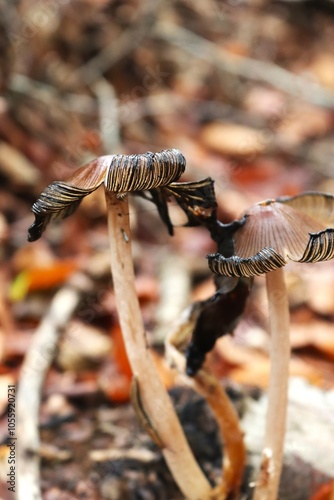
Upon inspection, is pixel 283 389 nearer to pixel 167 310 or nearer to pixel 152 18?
pixel 167 310

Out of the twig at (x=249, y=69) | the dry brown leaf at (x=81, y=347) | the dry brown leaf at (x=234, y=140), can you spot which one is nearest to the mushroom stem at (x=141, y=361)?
the dry brown leaf at (x=81, y=347)

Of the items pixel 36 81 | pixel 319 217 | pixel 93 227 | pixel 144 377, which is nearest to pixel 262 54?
pixel 36 81

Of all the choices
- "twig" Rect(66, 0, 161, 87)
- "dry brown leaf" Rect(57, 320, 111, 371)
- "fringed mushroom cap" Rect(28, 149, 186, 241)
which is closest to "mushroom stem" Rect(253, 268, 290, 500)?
"fringed mushroom cap" Rect(28, 149, 186, 241)

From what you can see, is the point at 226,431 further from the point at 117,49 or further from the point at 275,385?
the point at 117,49

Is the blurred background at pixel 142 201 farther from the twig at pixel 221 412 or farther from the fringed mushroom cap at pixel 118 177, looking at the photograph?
the fringed mushroom cap at pixel 118 177

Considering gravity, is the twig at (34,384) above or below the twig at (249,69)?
below

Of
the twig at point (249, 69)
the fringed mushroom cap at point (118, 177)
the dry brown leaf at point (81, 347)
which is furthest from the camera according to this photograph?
the twig at point (249, 69)

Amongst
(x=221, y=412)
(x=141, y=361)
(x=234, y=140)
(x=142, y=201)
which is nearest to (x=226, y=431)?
(x=221, y=412)

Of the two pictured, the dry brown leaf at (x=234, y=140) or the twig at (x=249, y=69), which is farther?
the dry brown leaf at (x=234, y=140)
